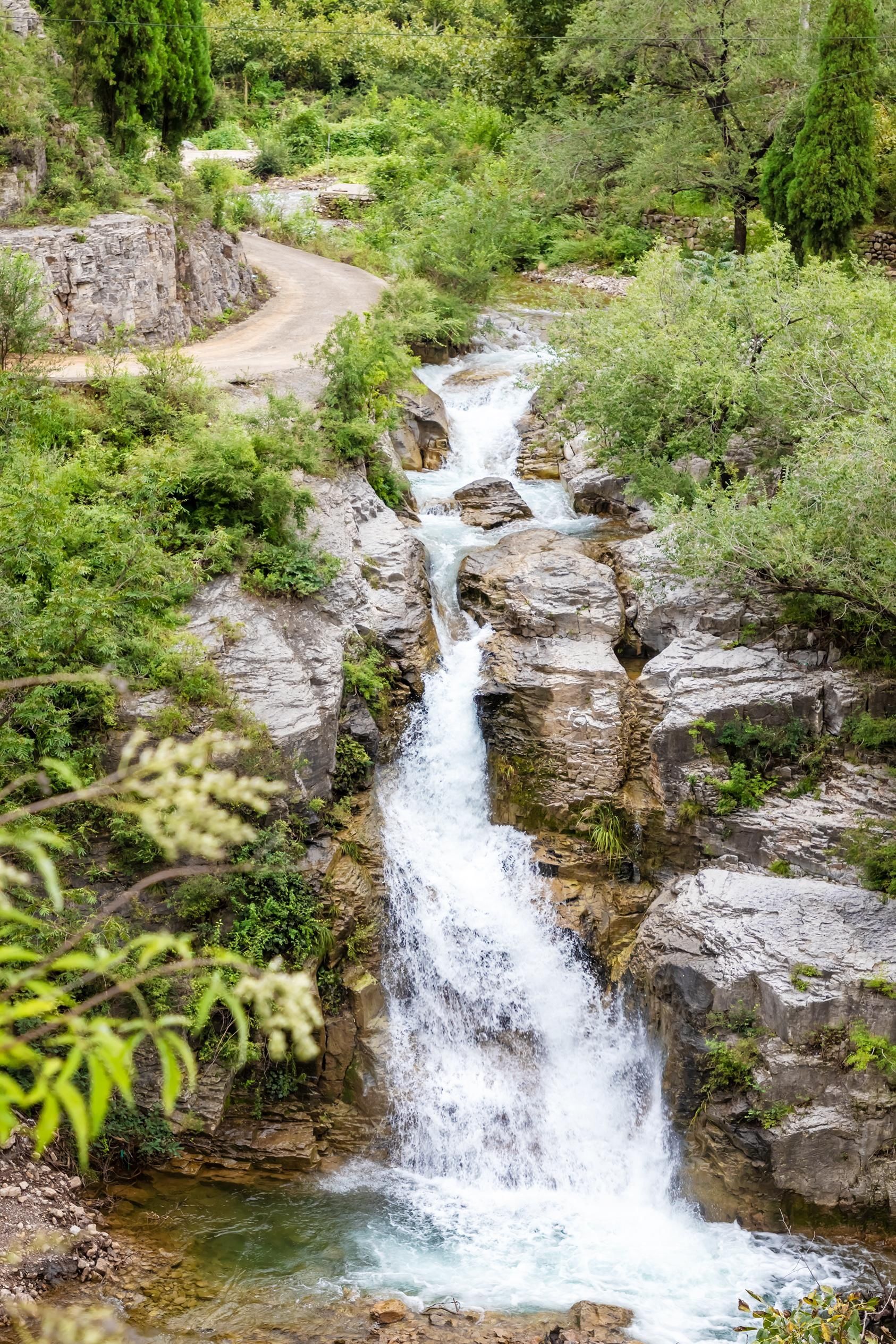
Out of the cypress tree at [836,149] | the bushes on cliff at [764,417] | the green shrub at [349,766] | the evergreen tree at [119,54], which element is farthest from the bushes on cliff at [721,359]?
the evergreen tree at [119,54]

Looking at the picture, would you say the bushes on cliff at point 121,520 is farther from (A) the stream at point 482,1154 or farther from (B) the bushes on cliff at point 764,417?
(B) the bushes on cliff at point 764,417

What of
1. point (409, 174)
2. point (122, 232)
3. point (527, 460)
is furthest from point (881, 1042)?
point (409, 174)

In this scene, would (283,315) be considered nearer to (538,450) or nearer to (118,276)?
(118,276)

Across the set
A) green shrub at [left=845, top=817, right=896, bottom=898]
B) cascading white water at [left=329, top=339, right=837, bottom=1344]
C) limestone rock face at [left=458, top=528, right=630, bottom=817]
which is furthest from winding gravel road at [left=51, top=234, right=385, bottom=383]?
green shrub at [left=845, top=817, right=896, bottom=898]

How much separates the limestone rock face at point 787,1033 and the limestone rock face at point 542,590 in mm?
3935

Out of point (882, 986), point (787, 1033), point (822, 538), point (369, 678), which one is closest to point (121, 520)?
point (369, 678)

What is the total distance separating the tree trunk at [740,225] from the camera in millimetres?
23500

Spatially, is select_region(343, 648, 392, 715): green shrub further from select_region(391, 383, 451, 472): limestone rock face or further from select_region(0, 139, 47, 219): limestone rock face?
select_region(0, 139, 47, 219): limestone rock face

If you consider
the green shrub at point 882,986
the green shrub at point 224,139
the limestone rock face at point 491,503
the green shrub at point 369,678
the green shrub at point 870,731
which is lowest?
the green shrub at point 882,986

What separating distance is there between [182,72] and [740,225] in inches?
468

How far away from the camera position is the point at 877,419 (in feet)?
35.9

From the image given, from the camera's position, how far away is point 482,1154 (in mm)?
10453

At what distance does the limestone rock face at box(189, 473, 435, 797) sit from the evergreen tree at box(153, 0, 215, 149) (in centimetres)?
1109

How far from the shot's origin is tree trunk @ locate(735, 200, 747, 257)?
23.5 m
